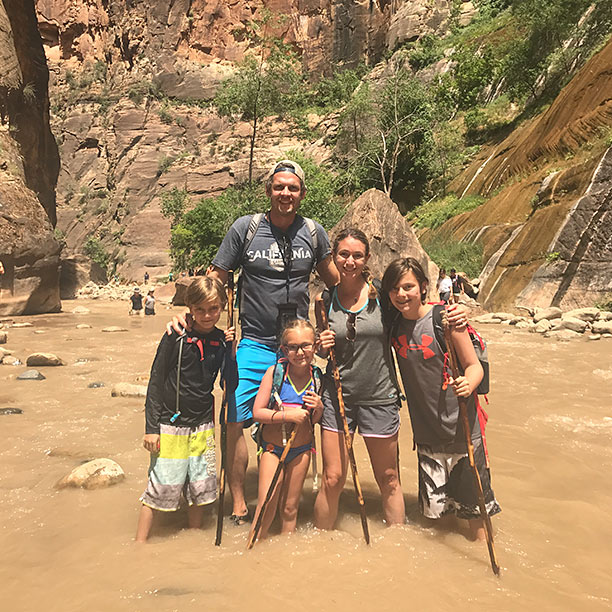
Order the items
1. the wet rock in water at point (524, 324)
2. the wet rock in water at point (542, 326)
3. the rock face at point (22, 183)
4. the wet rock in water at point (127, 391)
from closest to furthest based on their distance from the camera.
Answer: the wet rock in water at point (127, 391) → the wet rock in water at point (542, 326) → the wet rock in water at point (524, 324) → the rock face at point (22, 183)

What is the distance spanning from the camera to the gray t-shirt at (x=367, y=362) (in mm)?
2592

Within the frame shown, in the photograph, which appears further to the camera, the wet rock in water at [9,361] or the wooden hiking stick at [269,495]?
the wet rock in water at [9,361]

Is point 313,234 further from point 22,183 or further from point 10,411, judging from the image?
point 22,183

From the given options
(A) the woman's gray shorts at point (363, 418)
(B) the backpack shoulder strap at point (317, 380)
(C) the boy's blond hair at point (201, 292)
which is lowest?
(A) the woman's gray shorts at point (363, 418)

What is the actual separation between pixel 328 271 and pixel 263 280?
43 cm

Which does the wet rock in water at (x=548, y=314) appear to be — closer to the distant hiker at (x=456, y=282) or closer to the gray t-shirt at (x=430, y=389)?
the distant hiker at (x=456, y=282)

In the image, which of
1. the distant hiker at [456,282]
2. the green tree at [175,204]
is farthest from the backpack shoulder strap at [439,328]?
the green tree at [175,204]

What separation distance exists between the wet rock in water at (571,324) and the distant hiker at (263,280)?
8.73 m

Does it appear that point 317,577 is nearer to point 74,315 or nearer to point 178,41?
point 74,315

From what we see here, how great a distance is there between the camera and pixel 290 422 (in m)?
2.55

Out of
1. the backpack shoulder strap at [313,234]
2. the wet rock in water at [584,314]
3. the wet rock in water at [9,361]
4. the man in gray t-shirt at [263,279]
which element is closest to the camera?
the man in gray t-shirt at [263,279]

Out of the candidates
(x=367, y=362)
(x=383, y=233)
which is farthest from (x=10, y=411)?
(x=383, y=233)

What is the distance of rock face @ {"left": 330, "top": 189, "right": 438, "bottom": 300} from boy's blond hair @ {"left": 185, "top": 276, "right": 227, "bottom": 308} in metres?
11.5

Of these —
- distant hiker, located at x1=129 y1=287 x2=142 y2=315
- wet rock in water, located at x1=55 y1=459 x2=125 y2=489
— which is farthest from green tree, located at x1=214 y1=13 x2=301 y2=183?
wet rock in water, located at x1=55 y1=459 x2=125 y2=489
